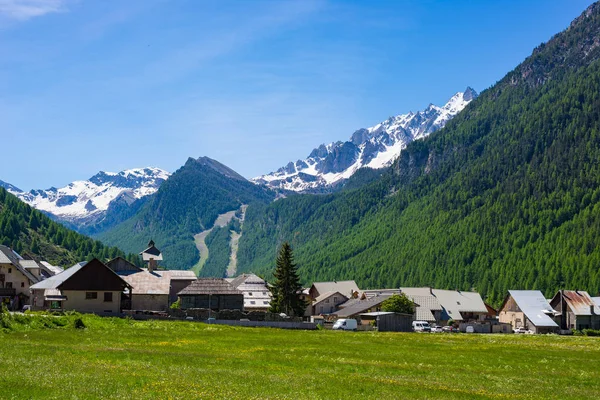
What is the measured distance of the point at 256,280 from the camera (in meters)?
173

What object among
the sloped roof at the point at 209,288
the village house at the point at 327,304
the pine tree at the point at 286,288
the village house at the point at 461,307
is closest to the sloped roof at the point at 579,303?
the village house at the point at 461,307

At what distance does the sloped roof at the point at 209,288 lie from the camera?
11637cm

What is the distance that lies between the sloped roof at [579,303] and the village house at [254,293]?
227 feet

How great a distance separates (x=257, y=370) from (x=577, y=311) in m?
136

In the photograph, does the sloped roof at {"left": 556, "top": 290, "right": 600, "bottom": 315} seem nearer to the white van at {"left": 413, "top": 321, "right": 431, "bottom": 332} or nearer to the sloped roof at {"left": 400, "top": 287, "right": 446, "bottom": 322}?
the sloped roof at {"left": 400, "top": 287, "right": 446, "bottom": 322}

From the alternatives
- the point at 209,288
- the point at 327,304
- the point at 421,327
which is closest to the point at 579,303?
the point at 421,327

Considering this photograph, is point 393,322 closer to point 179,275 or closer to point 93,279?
point 93,279

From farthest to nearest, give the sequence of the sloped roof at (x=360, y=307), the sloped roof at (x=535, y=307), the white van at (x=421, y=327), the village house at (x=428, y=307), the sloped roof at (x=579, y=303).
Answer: the sloped roof at (x=579, y=303) < the sloped roof at (x=535, y=307) < the village house at (x=428, y=307) < the sloped roof at (x=360, y=307) < the white van at (x=421, y=327)

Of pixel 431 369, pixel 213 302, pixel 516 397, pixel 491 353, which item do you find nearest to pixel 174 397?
pixel 516 397

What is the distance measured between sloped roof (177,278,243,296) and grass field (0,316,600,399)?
191 feet

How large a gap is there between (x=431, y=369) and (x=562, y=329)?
124076 mm

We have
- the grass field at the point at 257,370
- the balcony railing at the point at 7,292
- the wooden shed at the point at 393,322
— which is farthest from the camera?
the balcony railing at the point at 7,292

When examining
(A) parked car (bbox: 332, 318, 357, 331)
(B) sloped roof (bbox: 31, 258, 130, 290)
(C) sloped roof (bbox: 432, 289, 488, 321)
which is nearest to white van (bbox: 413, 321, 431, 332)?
(A) parked car (bbox: 332, 318, 357, 331)

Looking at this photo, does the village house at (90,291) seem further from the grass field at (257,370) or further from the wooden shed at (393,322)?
the grass field at (257,370)
